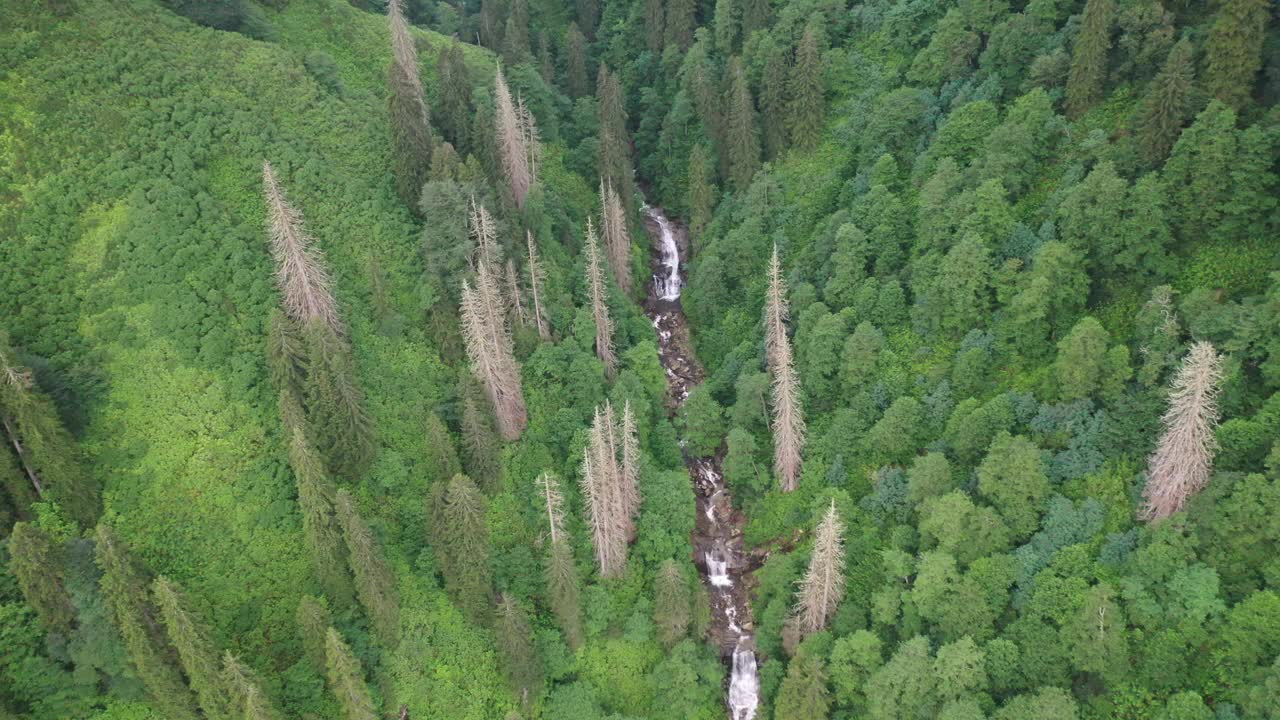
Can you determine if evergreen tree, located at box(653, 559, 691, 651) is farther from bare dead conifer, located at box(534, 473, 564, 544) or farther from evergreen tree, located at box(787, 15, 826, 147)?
evergreen tree, located at box(787, 15, 826, 147)

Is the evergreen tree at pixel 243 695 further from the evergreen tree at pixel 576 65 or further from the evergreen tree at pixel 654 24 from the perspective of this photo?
the evergreen tree at pixel 654 24

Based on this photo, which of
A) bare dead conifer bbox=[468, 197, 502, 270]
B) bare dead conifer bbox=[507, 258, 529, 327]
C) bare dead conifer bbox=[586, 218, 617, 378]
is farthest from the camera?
bare dead conifer bbox=[586, 218, 617, 378]

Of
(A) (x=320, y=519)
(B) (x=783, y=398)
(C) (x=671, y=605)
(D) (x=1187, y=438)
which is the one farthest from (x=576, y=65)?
(D) (x=1187, y=438)

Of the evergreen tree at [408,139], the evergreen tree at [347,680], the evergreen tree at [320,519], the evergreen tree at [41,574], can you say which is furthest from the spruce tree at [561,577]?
the evergreen tree at [408,139]

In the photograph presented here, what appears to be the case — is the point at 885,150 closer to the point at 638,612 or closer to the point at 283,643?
the point at 638,612

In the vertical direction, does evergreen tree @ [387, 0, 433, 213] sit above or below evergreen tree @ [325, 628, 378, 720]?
above

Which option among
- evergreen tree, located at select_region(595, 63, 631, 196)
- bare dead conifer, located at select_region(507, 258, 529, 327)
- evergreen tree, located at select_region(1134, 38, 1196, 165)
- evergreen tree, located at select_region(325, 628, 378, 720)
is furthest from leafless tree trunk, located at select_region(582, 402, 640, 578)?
evergreen tree, located at select_region(1134, 38, 1196, 165)
